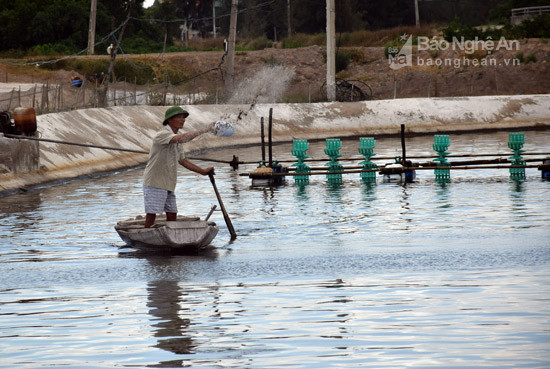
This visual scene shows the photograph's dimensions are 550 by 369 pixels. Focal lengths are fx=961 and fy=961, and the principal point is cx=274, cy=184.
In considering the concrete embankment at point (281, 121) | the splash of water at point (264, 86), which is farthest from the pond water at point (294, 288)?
the splash of water at point (264, 86)

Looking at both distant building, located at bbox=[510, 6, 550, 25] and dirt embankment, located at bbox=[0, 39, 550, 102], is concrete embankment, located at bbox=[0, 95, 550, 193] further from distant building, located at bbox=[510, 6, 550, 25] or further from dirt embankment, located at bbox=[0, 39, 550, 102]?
distant building, located at bbox=[510, 6, 550, 25]

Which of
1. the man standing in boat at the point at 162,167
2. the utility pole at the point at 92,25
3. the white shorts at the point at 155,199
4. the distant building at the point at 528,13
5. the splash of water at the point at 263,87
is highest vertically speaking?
the distant building at the point at 528,13

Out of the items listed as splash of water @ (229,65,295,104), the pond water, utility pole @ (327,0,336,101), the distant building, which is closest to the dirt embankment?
splash of water @ (229,65,295,104)

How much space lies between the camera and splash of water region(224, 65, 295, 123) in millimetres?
53688

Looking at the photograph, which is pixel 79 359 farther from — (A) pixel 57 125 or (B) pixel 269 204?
(A) pixel 57 125

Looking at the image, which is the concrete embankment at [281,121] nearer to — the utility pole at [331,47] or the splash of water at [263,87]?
the utility pole at [331,47]

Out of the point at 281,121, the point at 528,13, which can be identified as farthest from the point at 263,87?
the point at 528,13

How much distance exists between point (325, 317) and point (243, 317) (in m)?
0.93

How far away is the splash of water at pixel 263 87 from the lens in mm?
53688

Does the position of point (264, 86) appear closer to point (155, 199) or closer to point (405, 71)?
point (405, 71)

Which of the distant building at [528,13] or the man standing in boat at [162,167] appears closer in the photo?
the man standing in boat at [162,167]

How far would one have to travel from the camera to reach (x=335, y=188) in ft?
86.6

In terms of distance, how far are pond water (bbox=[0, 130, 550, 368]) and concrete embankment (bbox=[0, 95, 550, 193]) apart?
989cm

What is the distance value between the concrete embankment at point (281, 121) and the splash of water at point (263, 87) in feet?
6.73
